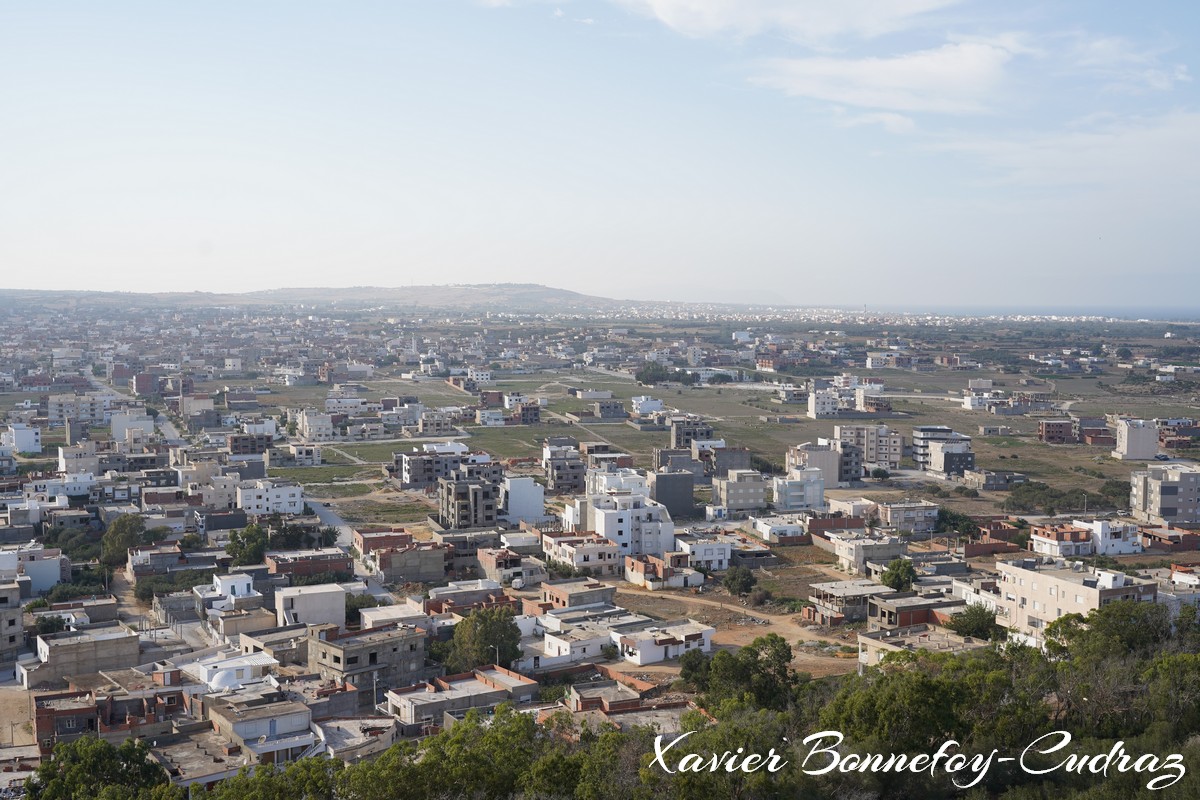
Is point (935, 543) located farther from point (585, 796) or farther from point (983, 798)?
point (585, 796)

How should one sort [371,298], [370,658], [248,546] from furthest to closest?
[371,298] → [248,546] → [370,658]

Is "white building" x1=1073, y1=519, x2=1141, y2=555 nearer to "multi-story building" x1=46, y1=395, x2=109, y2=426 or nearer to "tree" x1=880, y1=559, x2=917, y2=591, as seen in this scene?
"tree" x1=880, y1=559, x2=917, y2=591

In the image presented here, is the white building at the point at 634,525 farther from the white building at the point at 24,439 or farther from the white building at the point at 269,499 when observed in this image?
the white building at the point at 24,439

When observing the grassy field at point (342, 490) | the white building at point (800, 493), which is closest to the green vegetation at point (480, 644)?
the white building at point (800, 493)

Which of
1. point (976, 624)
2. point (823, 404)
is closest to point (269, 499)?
point (976, 624)

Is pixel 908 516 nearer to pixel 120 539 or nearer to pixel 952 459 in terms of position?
pixel 952 459
